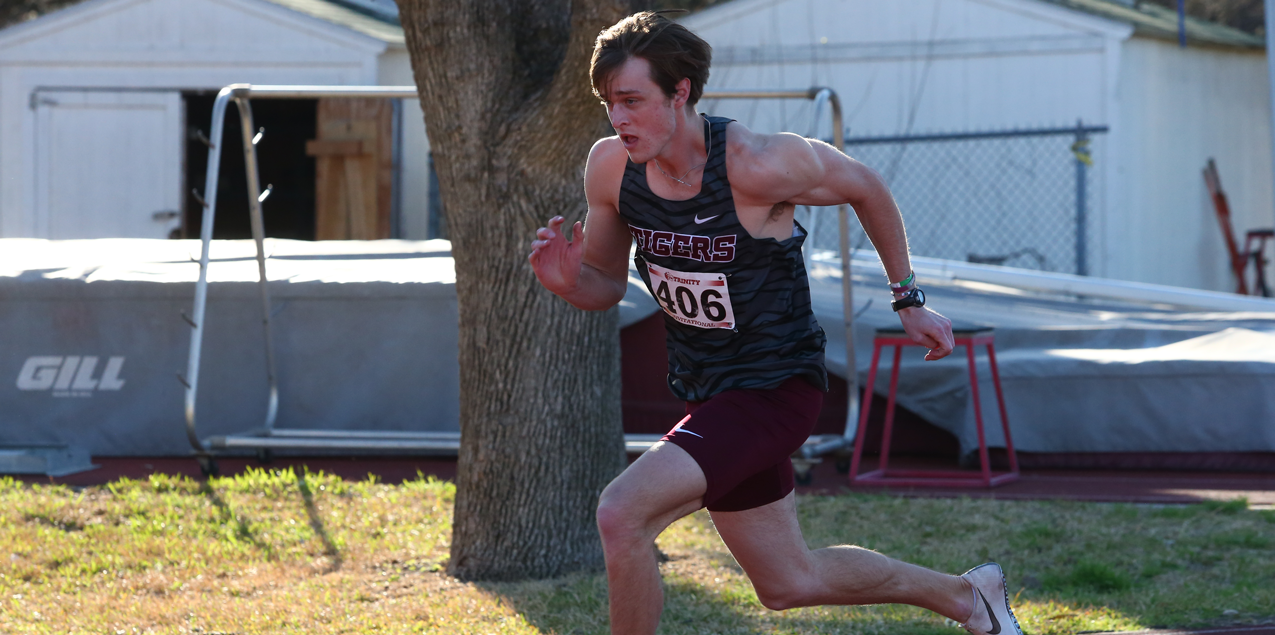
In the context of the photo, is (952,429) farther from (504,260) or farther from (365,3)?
(365,3)

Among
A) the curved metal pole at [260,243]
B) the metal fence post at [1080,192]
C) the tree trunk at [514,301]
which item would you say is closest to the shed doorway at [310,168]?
the curved metal pole at [260,243]

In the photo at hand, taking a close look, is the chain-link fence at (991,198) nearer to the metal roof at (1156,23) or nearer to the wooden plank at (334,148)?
the metal roof at (1156,23)

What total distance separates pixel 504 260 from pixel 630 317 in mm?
2976

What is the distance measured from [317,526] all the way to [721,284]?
3355 millimetres

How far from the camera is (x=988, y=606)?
356 centimetres

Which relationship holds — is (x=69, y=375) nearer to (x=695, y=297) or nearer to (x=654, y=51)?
(x=695, y=297)

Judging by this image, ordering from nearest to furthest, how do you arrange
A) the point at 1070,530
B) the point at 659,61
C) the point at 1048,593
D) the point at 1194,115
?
1. the point at 659,61
2. the point at 1048,593
3. the point at 1070,530
4. the point at 1194,115

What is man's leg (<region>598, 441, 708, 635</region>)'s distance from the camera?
2799 mm

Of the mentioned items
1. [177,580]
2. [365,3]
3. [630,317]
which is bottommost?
[177,580]

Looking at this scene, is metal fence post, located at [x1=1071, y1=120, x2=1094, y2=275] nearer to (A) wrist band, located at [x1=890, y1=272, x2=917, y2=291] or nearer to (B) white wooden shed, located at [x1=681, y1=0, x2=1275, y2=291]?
(B) white wooden shed, located at [x1=681, y1=0, x2=1275, y2=291]

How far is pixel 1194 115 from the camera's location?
15.2 metres

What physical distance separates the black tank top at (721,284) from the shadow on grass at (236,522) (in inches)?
113

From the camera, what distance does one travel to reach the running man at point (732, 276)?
2.98 meters

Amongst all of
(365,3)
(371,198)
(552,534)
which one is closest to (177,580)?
(552,534)
